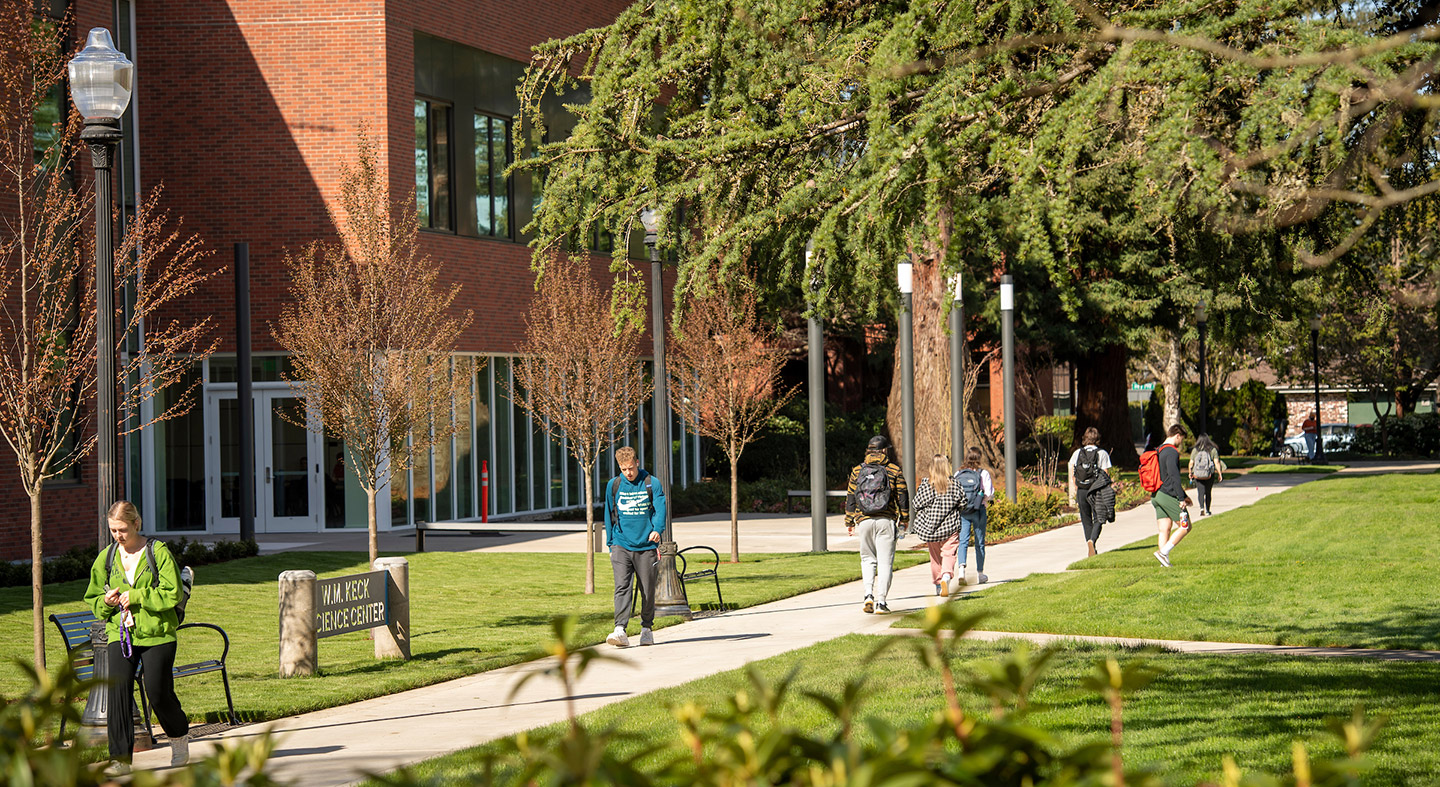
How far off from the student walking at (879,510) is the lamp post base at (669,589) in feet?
6.33

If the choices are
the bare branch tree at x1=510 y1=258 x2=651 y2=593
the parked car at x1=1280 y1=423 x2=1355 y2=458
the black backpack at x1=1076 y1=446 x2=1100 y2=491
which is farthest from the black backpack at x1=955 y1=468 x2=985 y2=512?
the parked car at x1=1280 y1=423 x2=1355 y2=458

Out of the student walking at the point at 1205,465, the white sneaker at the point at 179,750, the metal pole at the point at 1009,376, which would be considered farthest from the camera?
the metal pole at the point at 1009,376

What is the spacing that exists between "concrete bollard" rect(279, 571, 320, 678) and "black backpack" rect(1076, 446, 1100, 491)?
10.7 metres

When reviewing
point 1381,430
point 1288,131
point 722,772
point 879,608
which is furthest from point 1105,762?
point 1381,430

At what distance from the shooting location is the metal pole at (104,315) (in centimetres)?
918

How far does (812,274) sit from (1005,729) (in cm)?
691

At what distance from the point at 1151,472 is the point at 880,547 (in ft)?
21.9

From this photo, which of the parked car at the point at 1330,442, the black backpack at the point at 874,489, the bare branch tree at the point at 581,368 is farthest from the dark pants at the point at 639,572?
the parked car at the point at 1330,442

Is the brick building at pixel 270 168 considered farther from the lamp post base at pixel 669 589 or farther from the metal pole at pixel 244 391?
the lamp post base at pixel 669 589

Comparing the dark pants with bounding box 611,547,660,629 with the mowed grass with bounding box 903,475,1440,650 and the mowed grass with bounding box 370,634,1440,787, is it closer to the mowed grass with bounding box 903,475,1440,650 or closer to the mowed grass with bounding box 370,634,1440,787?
the mowed grass with bounding box 370,634,1440,787

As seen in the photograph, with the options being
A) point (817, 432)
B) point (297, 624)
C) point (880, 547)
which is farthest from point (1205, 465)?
point (297, 624)

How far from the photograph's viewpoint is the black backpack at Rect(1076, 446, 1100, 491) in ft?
62.6

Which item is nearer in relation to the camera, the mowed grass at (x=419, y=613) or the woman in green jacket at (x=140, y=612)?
the woman in green jacket at (x=140, y=612)

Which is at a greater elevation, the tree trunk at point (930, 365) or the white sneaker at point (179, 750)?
the tree trunk at point (930, 365)
